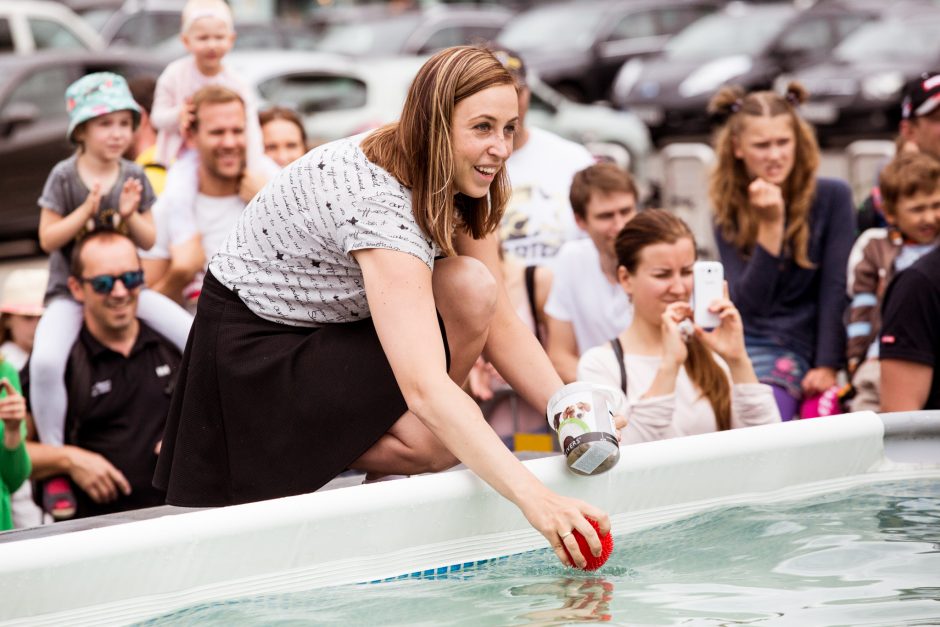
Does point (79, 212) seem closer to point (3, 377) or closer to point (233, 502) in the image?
point (3, 377)

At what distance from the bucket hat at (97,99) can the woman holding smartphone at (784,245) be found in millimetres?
2427

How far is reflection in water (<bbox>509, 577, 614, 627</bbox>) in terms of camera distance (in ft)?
10.2

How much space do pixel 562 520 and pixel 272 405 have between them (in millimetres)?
933

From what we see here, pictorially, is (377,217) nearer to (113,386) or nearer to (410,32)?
(113,386)

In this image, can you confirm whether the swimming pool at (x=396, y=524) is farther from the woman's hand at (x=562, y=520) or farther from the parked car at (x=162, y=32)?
the parked car at (x=162, y=32)

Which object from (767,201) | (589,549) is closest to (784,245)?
(767,201)

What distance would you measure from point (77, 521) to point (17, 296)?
2.30 m

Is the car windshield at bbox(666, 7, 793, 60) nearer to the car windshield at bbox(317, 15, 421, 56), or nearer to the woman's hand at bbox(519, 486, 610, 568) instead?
the car windshield at bbox(317, 15, 421, 56)

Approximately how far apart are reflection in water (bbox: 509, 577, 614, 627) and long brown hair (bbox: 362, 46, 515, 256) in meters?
0.85

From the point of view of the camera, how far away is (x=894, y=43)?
51.3 ft

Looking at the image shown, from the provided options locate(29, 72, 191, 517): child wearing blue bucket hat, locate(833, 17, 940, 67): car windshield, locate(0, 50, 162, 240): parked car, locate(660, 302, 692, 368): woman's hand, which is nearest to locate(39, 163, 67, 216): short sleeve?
locate(29, 72, 191, 517): child wearing blue bucket hat

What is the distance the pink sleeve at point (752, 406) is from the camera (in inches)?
179

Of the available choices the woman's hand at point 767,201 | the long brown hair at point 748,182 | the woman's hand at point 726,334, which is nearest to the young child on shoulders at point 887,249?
the long brown hair at point 748,182

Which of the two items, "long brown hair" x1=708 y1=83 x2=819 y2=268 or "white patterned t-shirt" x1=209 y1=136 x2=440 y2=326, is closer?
"white patterned t-shirt" x1=209 y1=136 x2=440 y2=326
